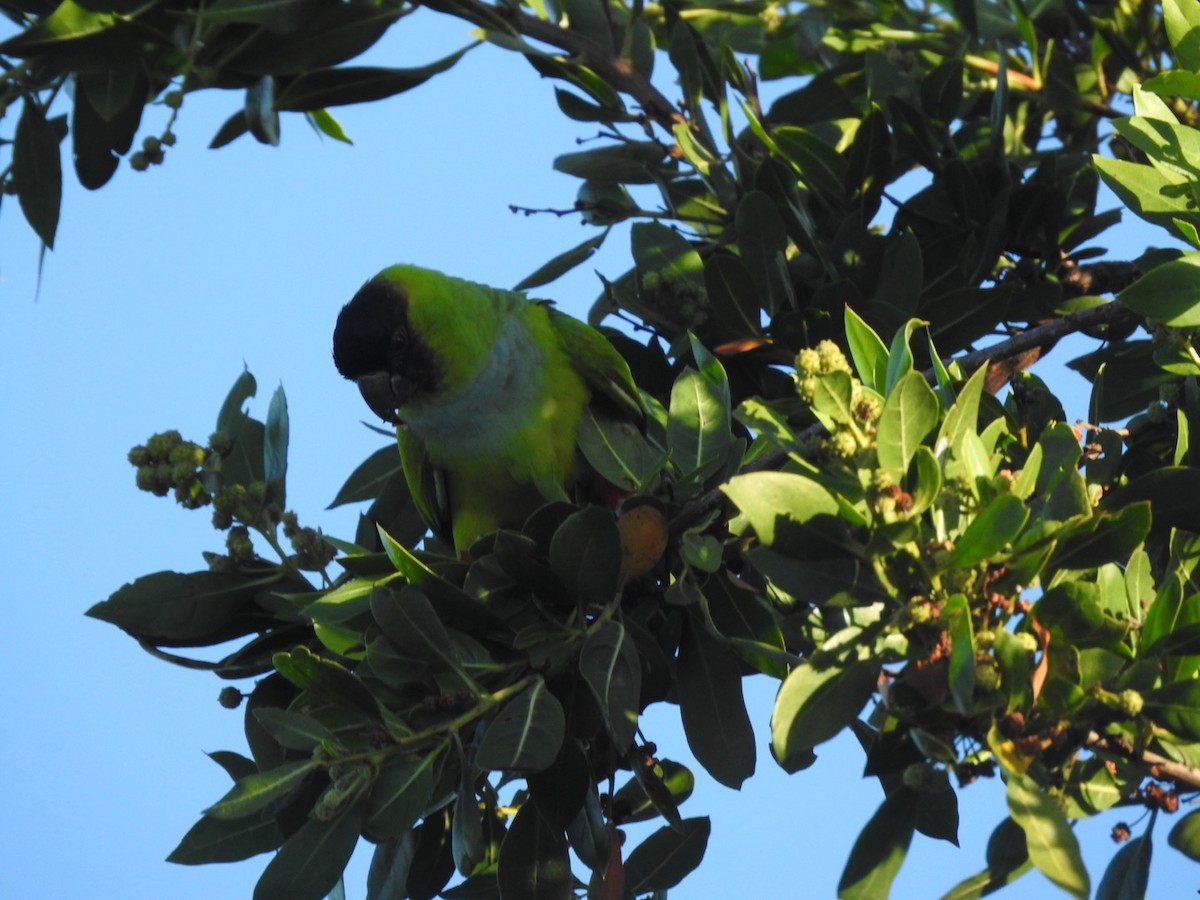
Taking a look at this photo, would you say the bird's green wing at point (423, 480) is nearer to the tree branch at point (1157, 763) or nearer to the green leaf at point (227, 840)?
the green leaf at point (227, 840)

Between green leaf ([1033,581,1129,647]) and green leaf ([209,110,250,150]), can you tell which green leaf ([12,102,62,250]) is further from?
green leaf ([1033,581,1129,647])

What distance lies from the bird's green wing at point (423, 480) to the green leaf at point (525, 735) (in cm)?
171

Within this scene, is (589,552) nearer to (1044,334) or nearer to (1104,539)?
(1104,539)

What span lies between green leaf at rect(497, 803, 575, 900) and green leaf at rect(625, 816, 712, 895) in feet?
0.94

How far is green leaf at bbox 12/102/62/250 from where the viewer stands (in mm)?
3873

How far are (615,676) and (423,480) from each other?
188cm

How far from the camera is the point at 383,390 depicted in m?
3.93

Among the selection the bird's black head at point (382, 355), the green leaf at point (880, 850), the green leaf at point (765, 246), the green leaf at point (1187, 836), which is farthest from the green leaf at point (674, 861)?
the bird's black head at point (382, 355)

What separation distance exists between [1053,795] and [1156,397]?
5.06 ft

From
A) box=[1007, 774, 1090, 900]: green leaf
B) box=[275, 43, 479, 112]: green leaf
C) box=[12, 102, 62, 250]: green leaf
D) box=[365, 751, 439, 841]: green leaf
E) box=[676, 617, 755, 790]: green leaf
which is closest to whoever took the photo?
box=[1007, 774, 1090, 900]: green leaf

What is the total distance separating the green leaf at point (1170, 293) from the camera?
2.30 metres

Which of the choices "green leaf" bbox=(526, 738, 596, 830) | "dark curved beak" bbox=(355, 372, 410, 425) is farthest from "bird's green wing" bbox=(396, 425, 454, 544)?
"green leaf" bbox=(526, 738, 596, 830)

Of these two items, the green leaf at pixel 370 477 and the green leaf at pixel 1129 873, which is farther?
the green leaf at pixel 370 477

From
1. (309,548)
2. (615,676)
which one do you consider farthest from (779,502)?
(309,548)
